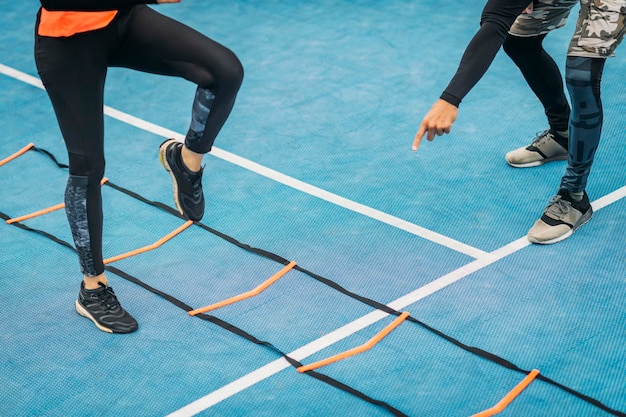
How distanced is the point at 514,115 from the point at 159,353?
2848 millimetres

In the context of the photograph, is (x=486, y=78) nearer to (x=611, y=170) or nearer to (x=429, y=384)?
(x=611, y=170)

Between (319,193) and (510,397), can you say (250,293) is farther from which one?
(510,397)

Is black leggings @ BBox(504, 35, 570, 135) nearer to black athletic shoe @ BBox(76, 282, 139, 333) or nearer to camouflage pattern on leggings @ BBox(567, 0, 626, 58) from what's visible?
camouflage pattern on leggings @ BBox(567, 0, 626, 58)

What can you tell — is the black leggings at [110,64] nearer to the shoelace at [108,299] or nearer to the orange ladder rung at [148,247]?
the shoelace at [108,299]

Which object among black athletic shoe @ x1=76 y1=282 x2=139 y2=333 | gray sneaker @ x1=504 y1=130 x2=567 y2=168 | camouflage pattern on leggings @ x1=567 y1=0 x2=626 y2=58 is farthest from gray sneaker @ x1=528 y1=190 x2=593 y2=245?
black athletic shoe @ x1=76 y1=282 x2=139 y2=333

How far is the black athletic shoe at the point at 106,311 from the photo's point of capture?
11.8ft

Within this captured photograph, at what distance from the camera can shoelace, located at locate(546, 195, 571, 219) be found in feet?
13.4

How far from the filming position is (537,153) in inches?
186

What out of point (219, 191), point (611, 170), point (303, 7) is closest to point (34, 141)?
point (219, 191)

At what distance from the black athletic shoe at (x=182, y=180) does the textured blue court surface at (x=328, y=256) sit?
430 millimetres

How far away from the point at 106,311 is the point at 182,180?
2.08ft

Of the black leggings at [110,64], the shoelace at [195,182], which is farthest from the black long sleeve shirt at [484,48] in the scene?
the shoelace at [195,182]

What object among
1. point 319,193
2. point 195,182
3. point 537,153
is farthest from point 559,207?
point 195,182

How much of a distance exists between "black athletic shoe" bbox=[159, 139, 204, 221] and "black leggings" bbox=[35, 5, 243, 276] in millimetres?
217
